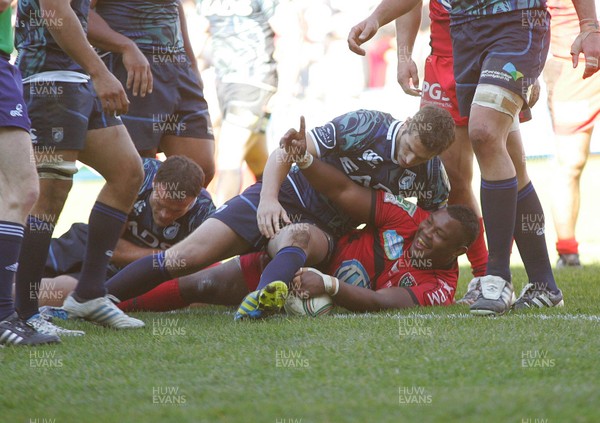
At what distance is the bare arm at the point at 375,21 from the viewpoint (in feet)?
14.8

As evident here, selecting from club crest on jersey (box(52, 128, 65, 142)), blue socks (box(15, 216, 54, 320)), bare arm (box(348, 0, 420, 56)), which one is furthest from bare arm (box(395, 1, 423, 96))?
blue socks (box(15, 216, 54, 320))

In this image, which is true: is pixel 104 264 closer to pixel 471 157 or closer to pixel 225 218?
pixel 225 218

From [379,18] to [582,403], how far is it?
2622mm

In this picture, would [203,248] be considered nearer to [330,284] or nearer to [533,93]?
[330,284]

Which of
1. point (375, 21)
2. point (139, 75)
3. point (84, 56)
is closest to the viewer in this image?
point (84, 56)

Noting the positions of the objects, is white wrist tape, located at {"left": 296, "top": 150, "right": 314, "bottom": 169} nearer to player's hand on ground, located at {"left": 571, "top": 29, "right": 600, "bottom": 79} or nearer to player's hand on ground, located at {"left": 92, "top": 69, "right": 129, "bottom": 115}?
player's hand on ground, located at {"left": 92, "top": 69, "right": 129, "bottom": 115}

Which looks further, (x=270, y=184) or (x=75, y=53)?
(x=270, y=184)

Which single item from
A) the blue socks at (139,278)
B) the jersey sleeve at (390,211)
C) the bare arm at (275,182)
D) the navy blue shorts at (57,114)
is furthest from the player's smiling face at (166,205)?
the jersey sleeve at (390,211)

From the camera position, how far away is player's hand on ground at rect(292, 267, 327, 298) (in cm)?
427

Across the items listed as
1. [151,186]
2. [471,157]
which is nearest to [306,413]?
[151,186]

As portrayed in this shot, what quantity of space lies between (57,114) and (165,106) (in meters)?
1.48

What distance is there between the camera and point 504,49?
4.15 metres

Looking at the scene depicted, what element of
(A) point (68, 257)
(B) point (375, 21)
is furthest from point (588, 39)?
(A) point (68, 257)

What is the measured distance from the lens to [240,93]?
319 inches
